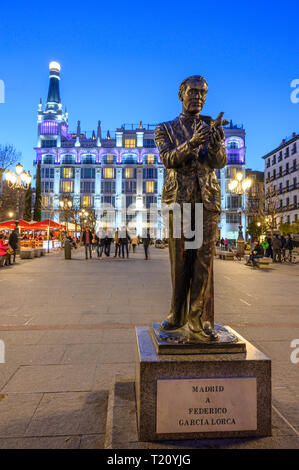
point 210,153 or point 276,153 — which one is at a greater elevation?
point 276,153

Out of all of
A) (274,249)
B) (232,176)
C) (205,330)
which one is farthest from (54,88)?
(205,330)

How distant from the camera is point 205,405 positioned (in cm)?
201

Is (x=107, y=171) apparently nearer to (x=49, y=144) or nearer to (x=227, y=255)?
(x=49, y=144)

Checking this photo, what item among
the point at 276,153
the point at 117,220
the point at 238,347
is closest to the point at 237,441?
the point at 238,347

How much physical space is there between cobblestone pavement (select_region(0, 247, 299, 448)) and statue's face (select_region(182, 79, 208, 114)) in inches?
87.6

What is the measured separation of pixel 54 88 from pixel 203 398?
88956 millimetres

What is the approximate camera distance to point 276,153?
188 ft

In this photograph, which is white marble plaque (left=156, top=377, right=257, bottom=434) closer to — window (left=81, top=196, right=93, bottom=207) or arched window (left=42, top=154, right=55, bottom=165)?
window (left=81, top=196, right=93, bottom=207)

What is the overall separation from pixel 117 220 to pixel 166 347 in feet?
214

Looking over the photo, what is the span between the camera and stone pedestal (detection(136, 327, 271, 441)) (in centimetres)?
199

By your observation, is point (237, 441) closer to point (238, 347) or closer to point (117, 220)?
point (238, 347)

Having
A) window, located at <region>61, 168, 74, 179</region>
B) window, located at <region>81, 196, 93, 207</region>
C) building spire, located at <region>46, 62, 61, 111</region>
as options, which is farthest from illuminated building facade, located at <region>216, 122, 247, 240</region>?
building spire, located at <region>46, 62, 61, 111</region>

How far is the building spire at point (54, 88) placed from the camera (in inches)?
2980

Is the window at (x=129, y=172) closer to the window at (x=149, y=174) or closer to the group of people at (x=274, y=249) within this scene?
the window at (x=149, y=174)
